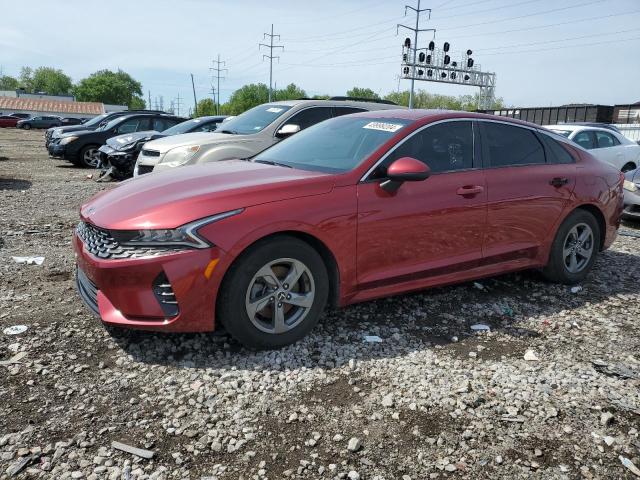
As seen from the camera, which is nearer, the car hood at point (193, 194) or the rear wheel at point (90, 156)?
the car hood at point (193, 194)

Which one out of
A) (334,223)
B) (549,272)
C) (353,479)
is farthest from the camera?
(549,272)

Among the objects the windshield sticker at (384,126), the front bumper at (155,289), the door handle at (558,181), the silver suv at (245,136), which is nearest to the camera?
the front bumper at (155,289)

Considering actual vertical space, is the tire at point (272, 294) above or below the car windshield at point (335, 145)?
below

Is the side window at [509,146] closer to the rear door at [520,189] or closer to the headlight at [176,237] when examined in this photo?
the rear door at [520,189]

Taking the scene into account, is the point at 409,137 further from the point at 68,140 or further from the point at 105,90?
the point at 105,90

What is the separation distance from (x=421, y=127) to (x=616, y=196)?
2.64m

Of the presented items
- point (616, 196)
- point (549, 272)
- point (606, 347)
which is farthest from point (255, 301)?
point (616, 196)

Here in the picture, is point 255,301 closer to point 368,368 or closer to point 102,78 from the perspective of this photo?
point 368,368

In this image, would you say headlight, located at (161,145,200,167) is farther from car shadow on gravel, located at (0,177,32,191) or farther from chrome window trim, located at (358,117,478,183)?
chrome window trim, located at (358,117,478,183)

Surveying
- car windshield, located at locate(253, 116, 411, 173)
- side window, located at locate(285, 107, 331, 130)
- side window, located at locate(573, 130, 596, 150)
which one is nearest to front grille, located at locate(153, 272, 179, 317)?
car windshield, located at locate(253, 116, 411, 173)

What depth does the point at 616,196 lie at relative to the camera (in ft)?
18.1

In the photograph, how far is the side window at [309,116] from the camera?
8.38m

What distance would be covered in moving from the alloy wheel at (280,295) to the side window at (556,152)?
2.90 metres

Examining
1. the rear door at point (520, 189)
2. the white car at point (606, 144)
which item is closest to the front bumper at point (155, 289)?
the rear door at point (520, 189)
